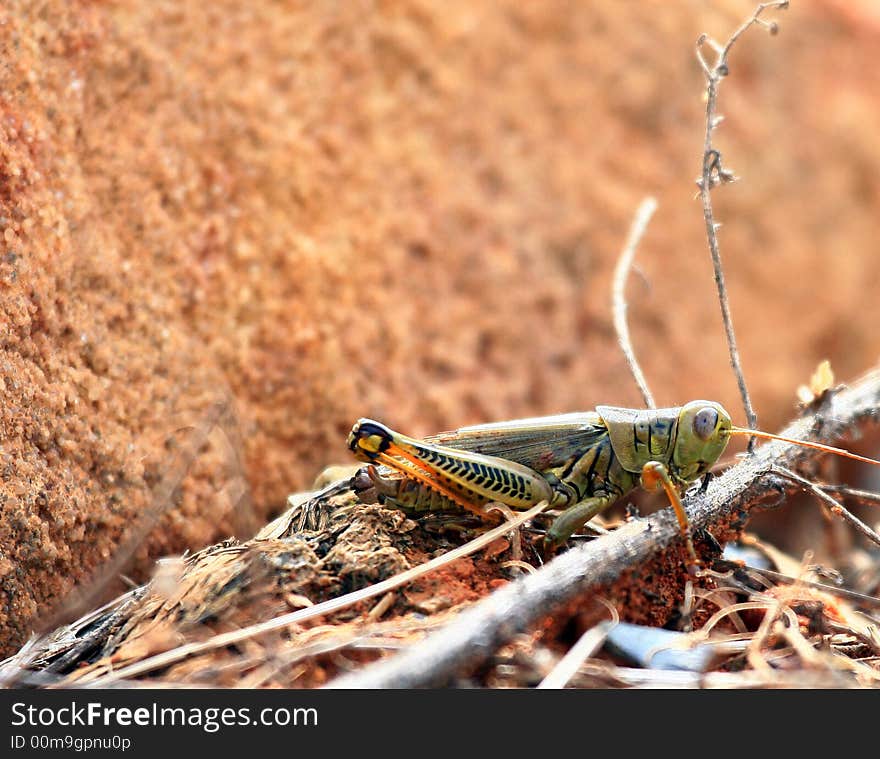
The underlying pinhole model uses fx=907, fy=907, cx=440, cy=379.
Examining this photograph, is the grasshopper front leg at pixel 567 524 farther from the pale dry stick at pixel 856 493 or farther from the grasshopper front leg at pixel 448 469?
the pale dry stick at pixel 856 493

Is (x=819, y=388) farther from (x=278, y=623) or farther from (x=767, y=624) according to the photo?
(x=278, y=623)

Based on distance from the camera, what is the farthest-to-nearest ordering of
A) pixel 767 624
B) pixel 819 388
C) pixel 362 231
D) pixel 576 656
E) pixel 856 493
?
pixel 362 231
pixel 819 388
pixel 856 493
pixel 767 624
pixel 576 656

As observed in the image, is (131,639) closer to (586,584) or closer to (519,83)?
(586,584)

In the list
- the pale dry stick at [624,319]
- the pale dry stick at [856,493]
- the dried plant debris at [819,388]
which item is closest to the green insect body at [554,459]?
the pale dry stick at [624,319]

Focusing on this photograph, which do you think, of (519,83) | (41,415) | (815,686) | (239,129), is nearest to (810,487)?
(815,686)

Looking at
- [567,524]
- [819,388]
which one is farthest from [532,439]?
[819,388]

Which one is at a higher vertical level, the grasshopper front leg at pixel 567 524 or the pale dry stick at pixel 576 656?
the grasshopper front leg at pixel 567 524
